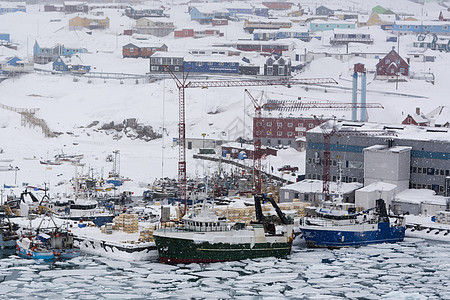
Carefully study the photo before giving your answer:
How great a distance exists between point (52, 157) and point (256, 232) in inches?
1374

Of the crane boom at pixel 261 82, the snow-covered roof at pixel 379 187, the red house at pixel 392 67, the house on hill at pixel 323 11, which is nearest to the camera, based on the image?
the snow-covered roof at pixel 379 187

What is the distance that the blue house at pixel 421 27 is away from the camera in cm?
13800

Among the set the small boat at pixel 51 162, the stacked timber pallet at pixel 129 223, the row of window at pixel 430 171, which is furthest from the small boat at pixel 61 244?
the small boat at pixel 51 162

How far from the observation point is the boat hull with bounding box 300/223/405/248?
5647cm

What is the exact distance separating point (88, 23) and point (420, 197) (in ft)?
282

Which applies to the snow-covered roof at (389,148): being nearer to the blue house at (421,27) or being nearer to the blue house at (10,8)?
the blue house at (421,27)

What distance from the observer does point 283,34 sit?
13500 cm

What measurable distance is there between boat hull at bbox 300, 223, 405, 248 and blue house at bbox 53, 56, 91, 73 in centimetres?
6458

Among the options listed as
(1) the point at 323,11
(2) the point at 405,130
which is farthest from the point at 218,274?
(1) the point at 323,11

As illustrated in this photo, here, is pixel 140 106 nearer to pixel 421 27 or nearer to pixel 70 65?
pixel 70 65

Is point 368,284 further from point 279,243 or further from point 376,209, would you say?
point 376,209

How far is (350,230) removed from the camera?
56.7 metres

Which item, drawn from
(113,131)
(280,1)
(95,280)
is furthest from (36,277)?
(280,1)

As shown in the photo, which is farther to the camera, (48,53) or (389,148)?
(48,53)
